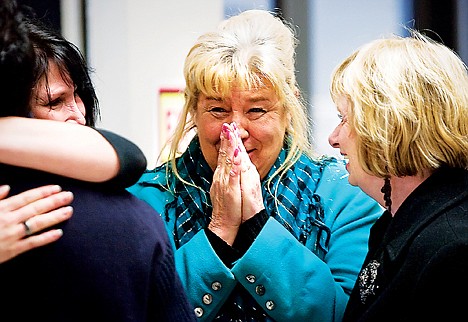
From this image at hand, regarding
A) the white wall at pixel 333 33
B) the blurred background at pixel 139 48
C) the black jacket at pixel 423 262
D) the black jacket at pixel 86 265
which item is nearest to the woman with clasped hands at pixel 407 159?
the black jacket at pixel 423 262

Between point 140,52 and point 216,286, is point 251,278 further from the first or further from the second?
point 140,52

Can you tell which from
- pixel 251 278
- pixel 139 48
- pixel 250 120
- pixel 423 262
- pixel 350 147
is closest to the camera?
pixel 423 262

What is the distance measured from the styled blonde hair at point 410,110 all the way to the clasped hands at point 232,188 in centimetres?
38

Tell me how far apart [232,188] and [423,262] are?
63 centimetres

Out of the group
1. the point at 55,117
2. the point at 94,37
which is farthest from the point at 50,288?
the point at 94,37

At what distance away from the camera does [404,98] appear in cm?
141

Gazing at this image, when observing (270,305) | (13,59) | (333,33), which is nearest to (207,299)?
(270,305)

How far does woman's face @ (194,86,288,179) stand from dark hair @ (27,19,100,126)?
1.02 ft

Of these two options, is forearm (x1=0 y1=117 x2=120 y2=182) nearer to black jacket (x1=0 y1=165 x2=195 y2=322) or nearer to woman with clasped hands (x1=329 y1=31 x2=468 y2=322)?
black jacket (x1=0 y1=165 x2=195 y2=322)

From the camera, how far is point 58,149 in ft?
3.28

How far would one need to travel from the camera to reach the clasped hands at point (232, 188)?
176cm

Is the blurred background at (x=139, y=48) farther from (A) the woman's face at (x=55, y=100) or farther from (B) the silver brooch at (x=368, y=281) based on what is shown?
(B) the silver brooch at (x=368, y=281)

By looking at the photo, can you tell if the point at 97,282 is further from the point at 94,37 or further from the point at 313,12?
the point at 313,12

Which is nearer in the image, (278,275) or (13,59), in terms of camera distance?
(13,59)
